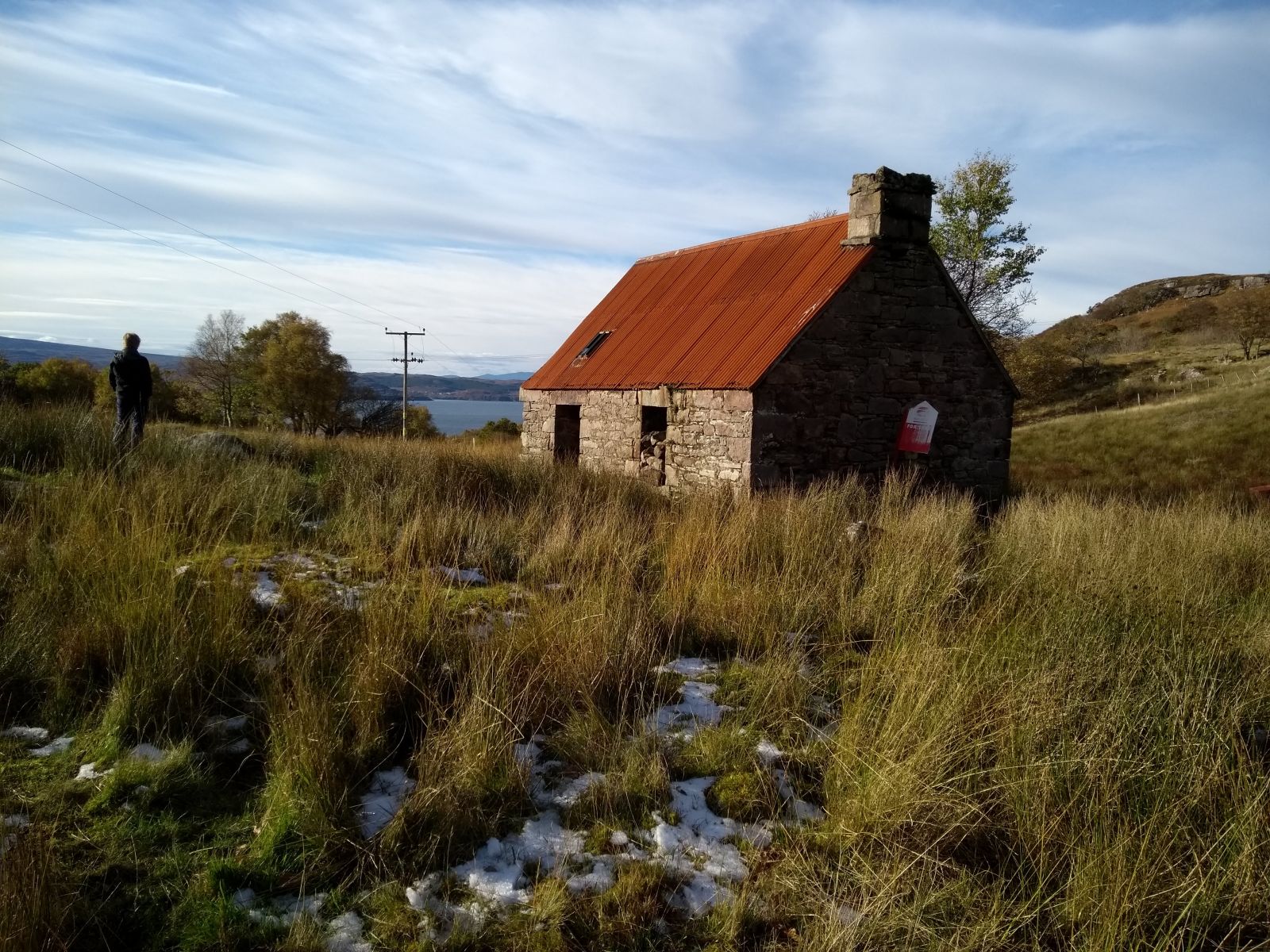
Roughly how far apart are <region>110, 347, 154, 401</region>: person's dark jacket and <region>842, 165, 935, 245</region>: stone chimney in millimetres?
9665

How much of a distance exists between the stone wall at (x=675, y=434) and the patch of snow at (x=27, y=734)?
8.17 m

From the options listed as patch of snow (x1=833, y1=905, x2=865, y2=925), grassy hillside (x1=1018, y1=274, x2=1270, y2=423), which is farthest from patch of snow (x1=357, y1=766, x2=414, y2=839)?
grassy hillside (x1=1018, y1=274, x2=1270, y2=423)

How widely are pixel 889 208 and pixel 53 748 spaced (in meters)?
11.1

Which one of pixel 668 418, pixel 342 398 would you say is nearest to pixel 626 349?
pixel 668 418

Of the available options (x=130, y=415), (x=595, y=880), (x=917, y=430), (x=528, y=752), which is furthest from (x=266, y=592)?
(x=917, y=430)

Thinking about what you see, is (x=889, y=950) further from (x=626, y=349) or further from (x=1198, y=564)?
(x=626, y=349)

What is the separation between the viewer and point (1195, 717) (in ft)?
12.6

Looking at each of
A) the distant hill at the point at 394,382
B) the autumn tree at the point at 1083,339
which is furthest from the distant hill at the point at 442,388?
the autumn tree at the point at 1083,339

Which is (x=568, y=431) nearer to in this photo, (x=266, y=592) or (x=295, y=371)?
(x=266, y=592)

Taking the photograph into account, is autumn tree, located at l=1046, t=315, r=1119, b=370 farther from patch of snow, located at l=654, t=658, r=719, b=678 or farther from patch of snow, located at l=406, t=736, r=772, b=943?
patch of snow, located at l=406, t=736, r=772, b=943

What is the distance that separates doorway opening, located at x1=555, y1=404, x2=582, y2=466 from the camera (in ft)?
50.8

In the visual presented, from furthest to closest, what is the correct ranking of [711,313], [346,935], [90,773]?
[711,313] < [90,773] < [346,935]

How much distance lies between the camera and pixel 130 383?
9992 mm

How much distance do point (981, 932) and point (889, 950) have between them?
0.34 m
